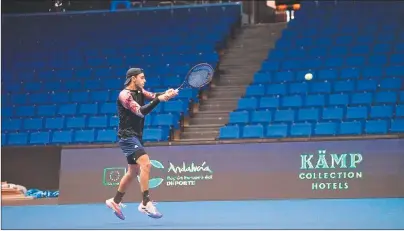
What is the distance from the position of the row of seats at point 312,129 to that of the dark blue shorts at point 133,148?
4.12 meters

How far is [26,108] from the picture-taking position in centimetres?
1286

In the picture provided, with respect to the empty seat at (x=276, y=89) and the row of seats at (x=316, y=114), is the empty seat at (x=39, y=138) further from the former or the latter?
the empty seat at (x=276, y=89)

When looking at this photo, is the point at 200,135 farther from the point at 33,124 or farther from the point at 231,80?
the point at 33,124

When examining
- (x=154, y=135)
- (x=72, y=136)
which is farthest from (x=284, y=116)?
(x=72, y=136)

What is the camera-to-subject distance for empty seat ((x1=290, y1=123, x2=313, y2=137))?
1176 cm

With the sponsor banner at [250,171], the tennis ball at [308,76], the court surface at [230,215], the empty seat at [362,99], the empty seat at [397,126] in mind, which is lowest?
the court surface at [230,215]

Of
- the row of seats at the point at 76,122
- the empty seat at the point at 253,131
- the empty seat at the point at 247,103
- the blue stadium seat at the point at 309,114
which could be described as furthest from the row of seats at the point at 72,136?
the blue stadium seat at the point at 309,114

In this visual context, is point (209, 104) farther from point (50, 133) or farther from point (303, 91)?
point (50, 133)

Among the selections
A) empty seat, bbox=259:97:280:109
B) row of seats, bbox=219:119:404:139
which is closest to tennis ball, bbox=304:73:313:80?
empty seat, bbox=259:97:280:109

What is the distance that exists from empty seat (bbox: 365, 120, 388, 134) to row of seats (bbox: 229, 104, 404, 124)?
0.11 meters

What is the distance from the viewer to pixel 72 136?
12.6 m

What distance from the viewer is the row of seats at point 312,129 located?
11148mm

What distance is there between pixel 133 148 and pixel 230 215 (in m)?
2.03

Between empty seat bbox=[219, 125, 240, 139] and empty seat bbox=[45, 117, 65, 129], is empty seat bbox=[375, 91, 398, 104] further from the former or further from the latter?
empty seat bbox=[45, 117, 65, 129]
